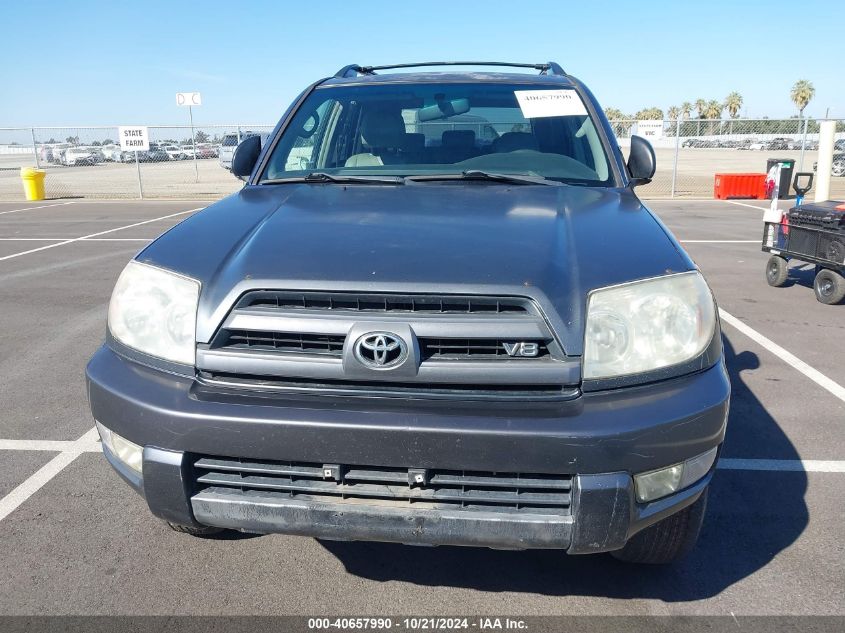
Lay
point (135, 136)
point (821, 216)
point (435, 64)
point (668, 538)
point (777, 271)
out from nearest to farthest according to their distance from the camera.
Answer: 1. point (668, 538)
2. point (435, 64)
3. point (821, 216)
4. point (777, 271)
5. point (135, 136)

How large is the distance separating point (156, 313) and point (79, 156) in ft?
125

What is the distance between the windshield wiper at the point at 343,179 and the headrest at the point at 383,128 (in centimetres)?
44

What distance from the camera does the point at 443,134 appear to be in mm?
3484

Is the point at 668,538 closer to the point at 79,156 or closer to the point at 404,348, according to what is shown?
the point at 404,348

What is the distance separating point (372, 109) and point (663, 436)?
2.42 metres

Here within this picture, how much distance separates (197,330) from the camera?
2141 millimetres

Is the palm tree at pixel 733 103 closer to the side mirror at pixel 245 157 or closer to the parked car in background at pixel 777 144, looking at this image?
the parked car in background at pixel 777 144

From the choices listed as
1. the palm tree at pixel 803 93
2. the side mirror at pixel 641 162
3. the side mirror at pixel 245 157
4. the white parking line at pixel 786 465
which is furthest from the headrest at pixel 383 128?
the palm tree at pixel 803 93

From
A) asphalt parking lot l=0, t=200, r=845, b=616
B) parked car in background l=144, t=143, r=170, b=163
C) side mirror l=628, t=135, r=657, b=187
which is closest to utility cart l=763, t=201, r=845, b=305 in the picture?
asphalt parking lot l=0, t=200, r=845, b=616

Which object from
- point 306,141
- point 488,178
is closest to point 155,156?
point 306,141

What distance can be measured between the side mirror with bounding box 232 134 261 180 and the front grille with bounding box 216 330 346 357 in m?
1.64

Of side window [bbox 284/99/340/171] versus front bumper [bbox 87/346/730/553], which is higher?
side window [bbox 284/99/340/171]

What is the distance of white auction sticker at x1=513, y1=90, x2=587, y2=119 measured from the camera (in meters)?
3.47

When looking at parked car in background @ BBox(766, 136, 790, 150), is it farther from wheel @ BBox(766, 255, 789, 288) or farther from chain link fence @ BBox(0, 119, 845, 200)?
wheel @ BBox(766, 255, 789, 288)
